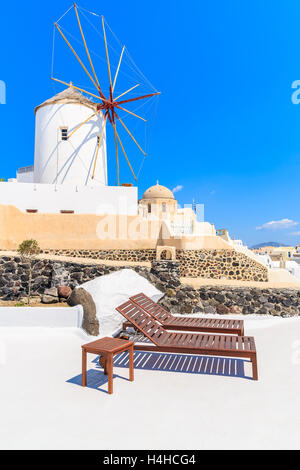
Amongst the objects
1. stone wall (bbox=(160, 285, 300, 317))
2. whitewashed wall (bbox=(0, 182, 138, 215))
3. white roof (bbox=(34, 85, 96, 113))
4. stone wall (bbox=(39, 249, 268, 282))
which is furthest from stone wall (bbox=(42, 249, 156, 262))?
white roof (bbox=(34, 85, 96, 113))

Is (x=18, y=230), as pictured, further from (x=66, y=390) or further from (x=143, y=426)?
Result: (x=143, y=426)

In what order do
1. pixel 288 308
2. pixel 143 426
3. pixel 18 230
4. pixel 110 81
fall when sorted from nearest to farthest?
pixel 143 426, pixel 288 308, pixel 18 230, pixel 110 81

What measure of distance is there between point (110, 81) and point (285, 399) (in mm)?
19839

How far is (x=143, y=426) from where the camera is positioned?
9.47ft

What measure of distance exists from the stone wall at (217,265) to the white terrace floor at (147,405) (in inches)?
418

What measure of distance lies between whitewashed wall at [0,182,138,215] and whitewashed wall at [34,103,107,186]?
2145 millimetres

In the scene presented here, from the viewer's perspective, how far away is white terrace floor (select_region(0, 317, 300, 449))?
2.69m

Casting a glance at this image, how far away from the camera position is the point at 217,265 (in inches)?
615

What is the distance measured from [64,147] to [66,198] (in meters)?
3.85

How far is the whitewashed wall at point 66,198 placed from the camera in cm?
1555

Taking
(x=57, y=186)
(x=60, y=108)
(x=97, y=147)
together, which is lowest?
(x=57, y=186)

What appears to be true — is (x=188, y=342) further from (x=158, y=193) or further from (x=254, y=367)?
(x=158, y=193)

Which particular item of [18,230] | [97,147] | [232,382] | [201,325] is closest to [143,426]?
[232,382]

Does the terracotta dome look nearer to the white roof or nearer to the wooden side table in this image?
the white roof
